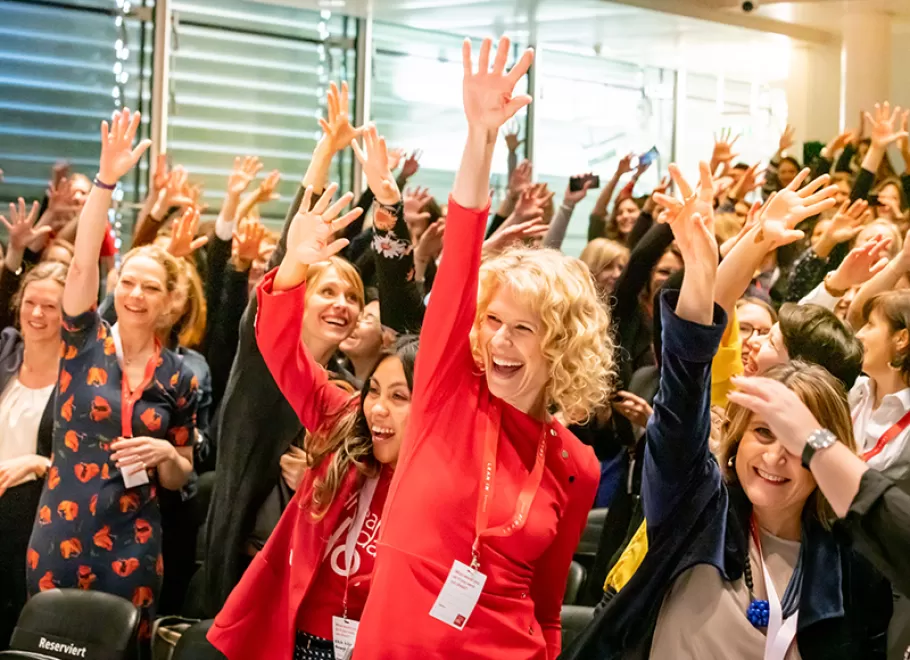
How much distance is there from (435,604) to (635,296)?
2.16 m

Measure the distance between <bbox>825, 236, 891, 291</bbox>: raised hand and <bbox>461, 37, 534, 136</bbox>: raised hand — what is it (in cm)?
168

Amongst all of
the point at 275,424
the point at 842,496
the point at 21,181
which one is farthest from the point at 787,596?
the point at 21,181

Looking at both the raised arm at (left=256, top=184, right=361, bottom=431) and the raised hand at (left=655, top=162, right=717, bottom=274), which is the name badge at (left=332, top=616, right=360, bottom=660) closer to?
the raised arm at (left=256, top=184, right=361, bottom=431)

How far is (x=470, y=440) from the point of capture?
2.02 m

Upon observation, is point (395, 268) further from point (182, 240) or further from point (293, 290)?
point (182, 240)

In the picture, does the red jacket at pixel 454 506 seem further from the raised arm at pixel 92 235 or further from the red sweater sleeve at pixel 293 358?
the raised arm at pixel 92 235

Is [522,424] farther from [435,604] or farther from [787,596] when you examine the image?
[787,596]

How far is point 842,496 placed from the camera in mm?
1611

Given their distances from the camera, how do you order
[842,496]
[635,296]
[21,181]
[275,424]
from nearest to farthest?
[842,496], [275,424], [635,296], [21,181]

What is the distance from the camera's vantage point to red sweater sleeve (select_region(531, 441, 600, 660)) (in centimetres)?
215

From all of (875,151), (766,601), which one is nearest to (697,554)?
(766,601)

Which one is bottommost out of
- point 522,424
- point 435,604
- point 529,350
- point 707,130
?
point 435,604

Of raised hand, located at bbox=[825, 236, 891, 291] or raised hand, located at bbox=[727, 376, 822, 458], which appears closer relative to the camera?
raised hand, located at bbox=[727, 376, 822, 458]

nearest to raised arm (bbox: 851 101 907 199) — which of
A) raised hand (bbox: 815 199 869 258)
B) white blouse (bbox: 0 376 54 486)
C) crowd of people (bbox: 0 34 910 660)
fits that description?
raised hand (bbox: 815 199 869 258)
